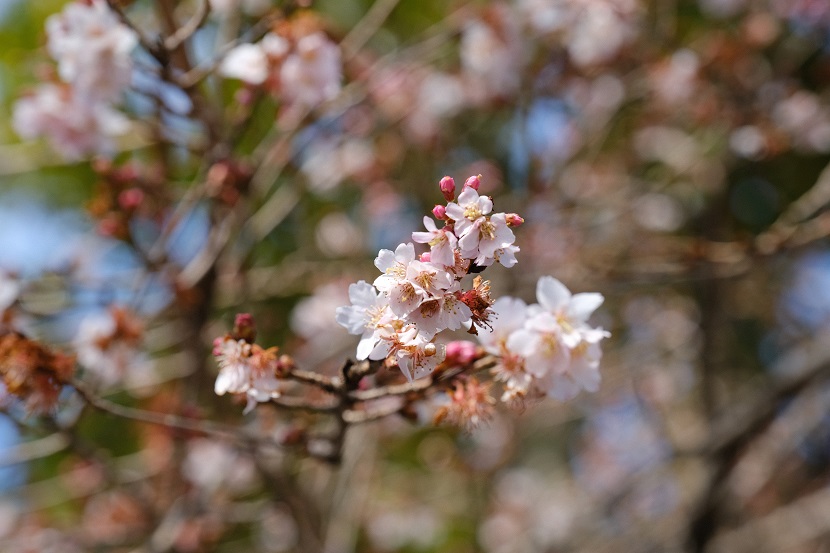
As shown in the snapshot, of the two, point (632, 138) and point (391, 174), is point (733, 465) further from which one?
point (391, 174)

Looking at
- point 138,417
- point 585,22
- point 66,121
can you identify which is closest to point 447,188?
point 138,417

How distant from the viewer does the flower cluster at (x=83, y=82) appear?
193 cm

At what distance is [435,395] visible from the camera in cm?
142

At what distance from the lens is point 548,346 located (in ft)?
4.19

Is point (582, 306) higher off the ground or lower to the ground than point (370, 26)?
lower

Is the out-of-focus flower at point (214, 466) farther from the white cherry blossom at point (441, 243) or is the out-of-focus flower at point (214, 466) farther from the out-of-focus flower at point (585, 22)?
the out-of-focus flower at point (585, 22)

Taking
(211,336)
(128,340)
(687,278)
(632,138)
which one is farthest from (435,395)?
(632,138)

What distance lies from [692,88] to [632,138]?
703mm

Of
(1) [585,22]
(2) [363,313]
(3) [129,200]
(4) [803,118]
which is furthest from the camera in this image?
(4) [803,118]

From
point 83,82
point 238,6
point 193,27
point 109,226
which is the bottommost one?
point 109,226

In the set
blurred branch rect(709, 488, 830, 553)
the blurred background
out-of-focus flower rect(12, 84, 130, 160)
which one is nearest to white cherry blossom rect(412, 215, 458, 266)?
the blurred background

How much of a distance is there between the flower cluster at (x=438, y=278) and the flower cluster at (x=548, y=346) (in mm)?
207

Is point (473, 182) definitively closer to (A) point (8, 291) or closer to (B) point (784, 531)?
(A) point (8, 291)

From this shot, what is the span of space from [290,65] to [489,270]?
1.34 m
